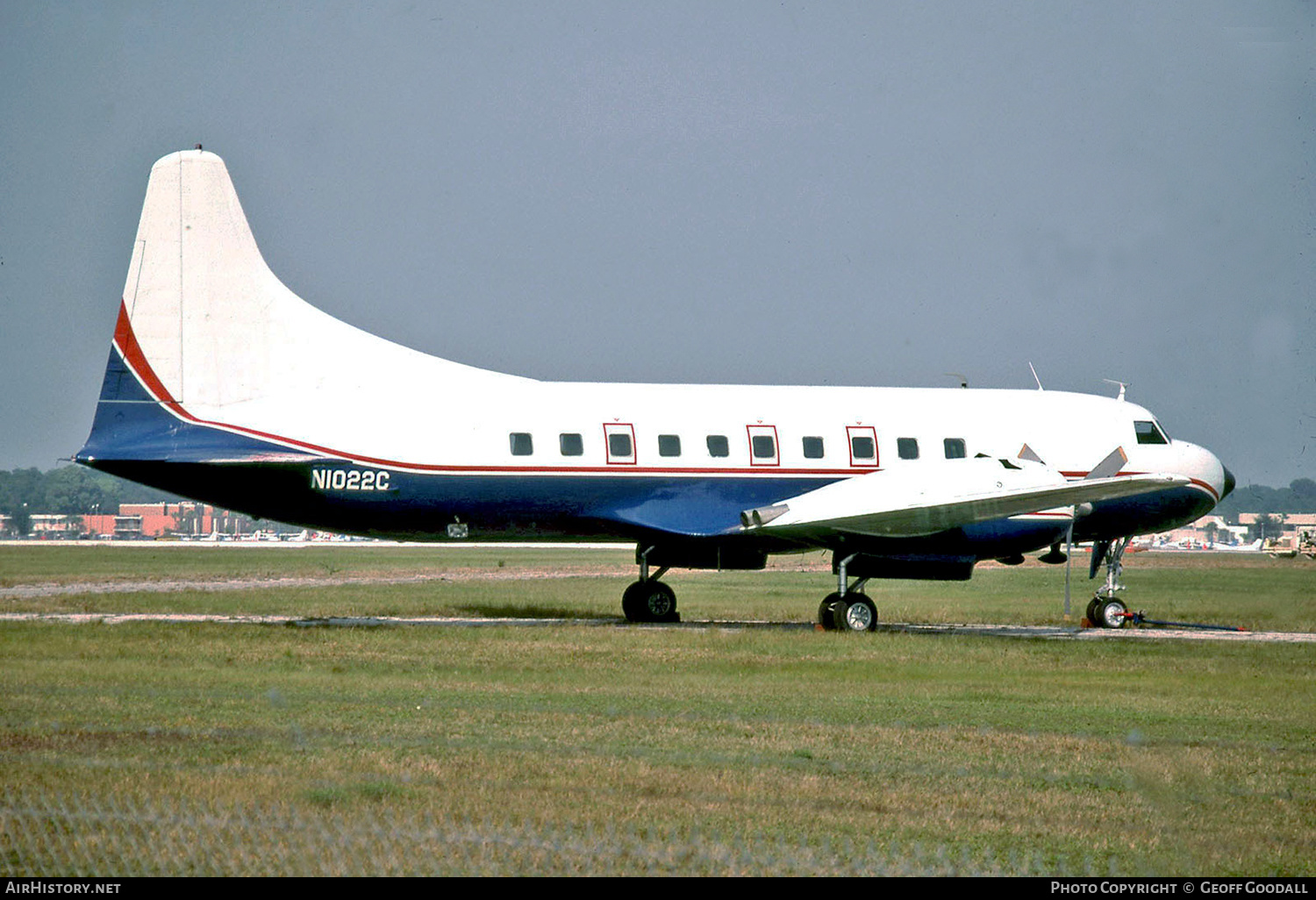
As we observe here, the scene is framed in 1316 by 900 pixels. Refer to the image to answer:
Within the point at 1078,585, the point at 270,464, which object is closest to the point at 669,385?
the point at 270,464

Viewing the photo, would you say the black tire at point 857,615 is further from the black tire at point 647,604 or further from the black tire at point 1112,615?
the black tire at point 1112,615

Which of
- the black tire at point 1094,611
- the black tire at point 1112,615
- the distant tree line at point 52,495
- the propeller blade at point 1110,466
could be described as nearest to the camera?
the propeller blade at point 1110,466

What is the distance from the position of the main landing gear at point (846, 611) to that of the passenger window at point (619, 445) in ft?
15.2

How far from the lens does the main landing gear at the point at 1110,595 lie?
3008cm

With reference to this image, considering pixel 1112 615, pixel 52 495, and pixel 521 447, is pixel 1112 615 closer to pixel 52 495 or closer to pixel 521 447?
pixel 521 447

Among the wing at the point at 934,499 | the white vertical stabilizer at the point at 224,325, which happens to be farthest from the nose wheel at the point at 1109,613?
the white vertical stabilizer at the point at 224,325

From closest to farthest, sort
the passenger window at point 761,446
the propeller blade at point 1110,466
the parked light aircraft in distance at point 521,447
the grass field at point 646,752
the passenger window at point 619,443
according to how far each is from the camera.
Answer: the grass field at point 646,752 → the parked light aircraft in distance at point 521,447 → the passenger window at point 619,443 → the passenger window at point 761,446 → the propeller blade at point 1110,466

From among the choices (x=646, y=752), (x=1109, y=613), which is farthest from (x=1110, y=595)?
(x=646, y=752)

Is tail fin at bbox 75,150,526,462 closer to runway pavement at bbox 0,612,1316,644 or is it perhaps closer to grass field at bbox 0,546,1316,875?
grass field at bbox 0,546,1316,875

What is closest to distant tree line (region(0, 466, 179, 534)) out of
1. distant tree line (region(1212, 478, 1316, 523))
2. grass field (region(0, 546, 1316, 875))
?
distant tree line (region(1212, 478, 1316, 523))

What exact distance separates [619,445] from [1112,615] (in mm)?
11542

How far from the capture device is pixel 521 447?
2572cm

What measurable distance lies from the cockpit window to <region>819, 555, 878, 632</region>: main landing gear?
772cm

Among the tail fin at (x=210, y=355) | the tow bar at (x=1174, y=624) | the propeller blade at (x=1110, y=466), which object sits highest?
the tail fin at (x=210, y=355)
